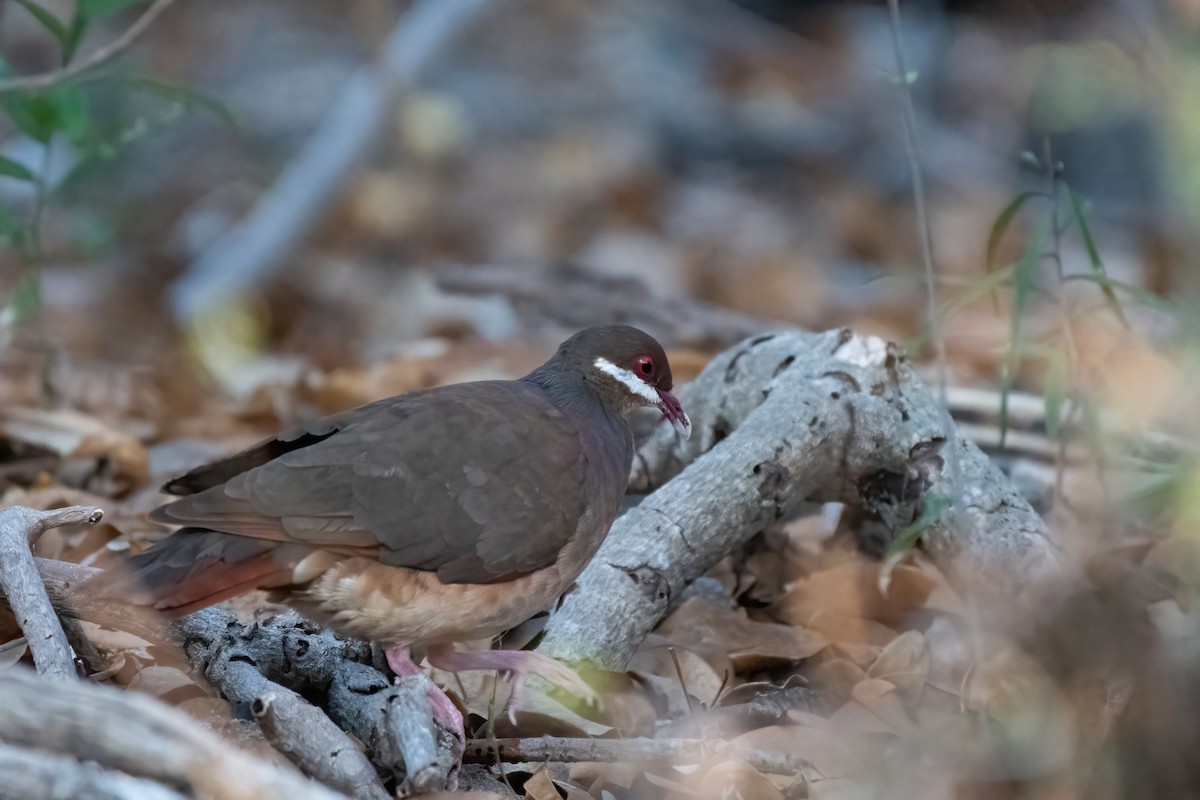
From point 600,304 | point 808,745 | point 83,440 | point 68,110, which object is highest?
point 68,110

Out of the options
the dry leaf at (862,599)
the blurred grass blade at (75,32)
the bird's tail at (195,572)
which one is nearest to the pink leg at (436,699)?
the bird's tail at (195,572)

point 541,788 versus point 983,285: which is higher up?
point 983,285

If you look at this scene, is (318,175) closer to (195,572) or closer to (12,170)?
(12,170)

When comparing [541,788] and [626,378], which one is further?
[626,378]

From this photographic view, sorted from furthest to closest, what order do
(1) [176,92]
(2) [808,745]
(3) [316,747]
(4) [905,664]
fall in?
(1) [176,92]
(4) [905,664]
(2) [808,745]
(3) [316,747]

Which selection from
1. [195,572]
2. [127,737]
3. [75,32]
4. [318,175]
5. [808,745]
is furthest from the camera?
[318,175]

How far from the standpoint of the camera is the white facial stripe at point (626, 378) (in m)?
3.97

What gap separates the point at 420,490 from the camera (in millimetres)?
3221

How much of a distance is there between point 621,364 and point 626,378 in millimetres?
43

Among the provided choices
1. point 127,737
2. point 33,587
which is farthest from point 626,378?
point 127,737

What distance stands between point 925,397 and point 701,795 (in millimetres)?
1759

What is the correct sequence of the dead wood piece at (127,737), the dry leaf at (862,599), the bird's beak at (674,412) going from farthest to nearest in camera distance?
the dry leaf at (862,599)
the bird's beak at (674,412)
the dead wood piece at (127,737)

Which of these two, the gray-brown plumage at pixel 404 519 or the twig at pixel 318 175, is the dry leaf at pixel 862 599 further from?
the twig at pixel 318 175

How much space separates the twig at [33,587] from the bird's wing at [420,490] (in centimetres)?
27
